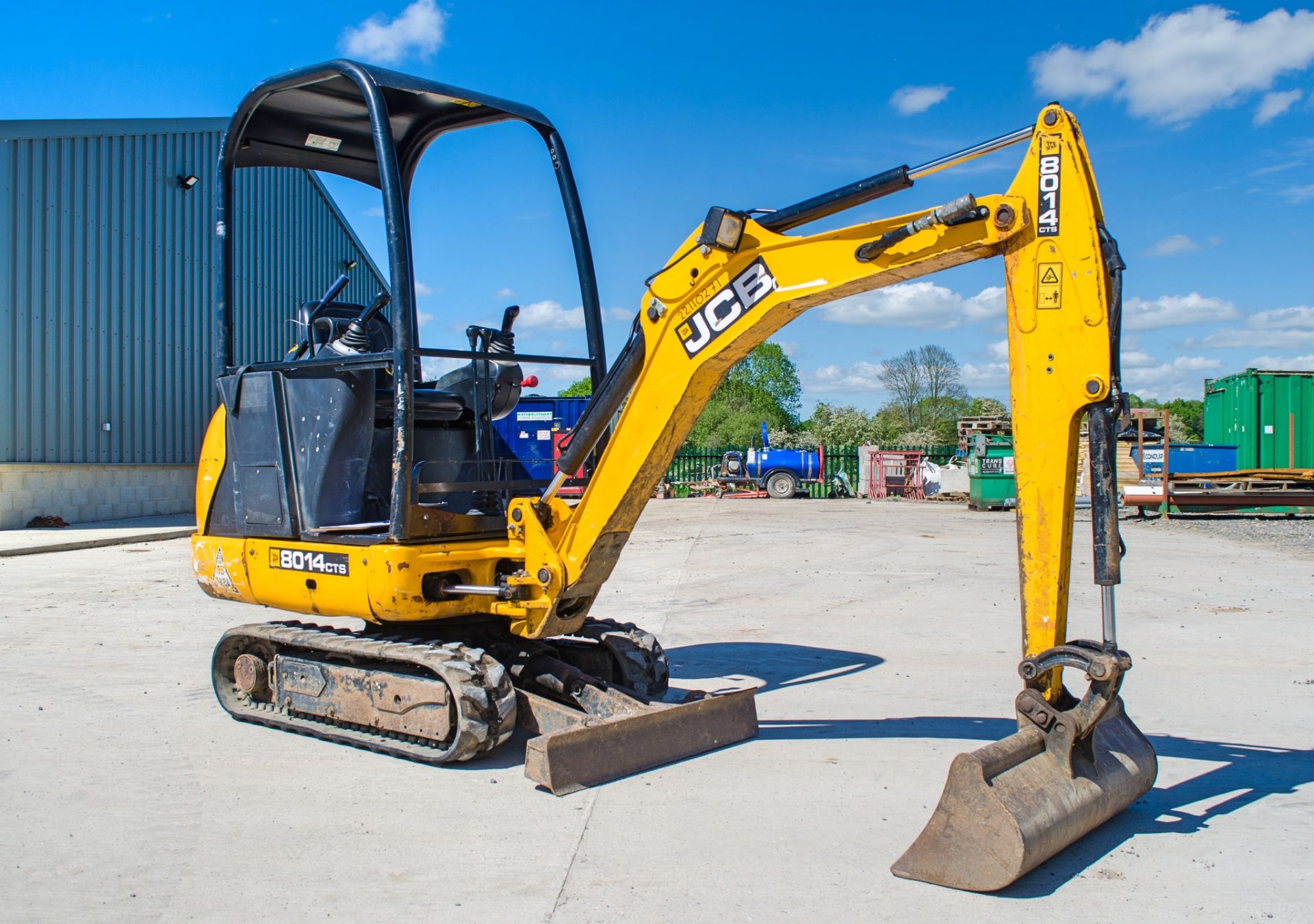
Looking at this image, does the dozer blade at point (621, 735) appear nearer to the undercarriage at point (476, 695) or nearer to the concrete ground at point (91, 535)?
the undercarriage at point (476, 695)

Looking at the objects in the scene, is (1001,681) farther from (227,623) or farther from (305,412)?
(227,623)

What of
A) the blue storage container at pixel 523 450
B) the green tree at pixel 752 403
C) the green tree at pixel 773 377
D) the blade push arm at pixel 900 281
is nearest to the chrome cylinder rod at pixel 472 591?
the blade push arm at pixel 900 281

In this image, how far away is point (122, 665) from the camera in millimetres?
7875

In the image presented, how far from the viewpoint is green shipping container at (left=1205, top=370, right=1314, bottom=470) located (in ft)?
82.7

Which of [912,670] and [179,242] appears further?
[179,242]

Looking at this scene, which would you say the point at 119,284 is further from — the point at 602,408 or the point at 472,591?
the point at 602,408

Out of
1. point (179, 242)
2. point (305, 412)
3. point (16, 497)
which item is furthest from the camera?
point (179, 242)

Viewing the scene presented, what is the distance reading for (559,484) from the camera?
551 cm

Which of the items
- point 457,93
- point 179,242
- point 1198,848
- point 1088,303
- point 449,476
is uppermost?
point 179,242

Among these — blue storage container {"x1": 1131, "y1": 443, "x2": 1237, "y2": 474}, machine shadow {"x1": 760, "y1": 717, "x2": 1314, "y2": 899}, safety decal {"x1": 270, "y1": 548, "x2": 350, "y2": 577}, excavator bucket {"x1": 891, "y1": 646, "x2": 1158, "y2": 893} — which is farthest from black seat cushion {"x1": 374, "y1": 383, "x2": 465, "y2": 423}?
blue storage container {"x1": 1131, "y1": 443, "x2": 1237, "y2": 474}

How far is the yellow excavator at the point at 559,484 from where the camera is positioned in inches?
165

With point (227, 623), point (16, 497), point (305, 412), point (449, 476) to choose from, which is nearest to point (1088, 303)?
point (449, 476)

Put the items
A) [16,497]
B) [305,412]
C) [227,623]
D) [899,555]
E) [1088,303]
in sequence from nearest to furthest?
[1088,303], [305,412], [227,623], [899,555], [16,497]

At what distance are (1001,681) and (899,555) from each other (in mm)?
8106
